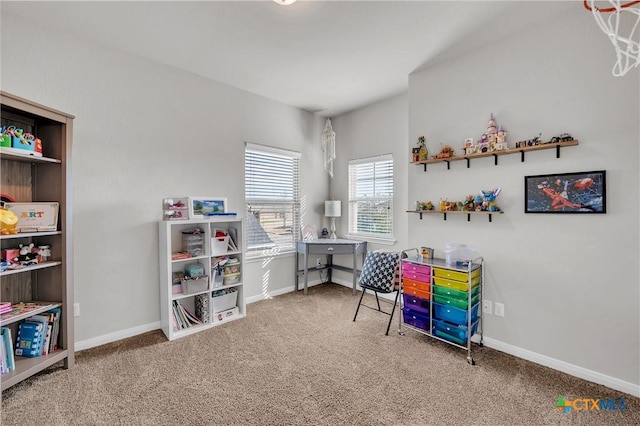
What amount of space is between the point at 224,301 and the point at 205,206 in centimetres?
105

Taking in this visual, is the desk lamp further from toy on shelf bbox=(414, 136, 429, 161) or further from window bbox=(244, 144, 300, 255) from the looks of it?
toy on shelf bbox=(414, 136, 429, 161)

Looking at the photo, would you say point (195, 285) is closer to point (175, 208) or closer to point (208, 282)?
point (208, 282)

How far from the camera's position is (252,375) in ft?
7.15

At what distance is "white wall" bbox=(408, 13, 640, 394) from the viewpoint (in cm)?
200

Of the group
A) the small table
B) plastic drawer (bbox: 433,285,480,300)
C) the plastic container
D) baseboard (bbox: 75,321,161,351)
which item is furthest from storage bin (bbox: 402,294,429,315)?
baseboard (bbox: 75,321,161,351)

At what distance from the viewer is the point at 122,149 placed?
9.05 ft

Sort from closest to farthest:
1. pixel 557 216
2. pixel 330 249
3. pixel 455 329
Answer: pixel 557 216, pixel 455 329, pixel 330 249

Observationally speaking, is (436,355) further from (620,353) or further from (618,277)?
(618,277)

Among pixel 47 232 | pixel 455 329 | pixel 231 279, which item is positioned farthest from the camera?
pixel 231 279

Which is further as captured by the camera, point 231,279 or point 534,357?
point 231,279

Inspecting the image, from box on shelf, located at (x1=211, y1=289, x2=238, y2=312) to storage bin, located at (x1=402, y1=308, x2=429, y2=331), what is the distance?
5.96ft

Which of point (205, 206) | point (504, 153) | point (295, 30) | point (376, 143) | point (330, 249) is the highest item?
point (295, 30)

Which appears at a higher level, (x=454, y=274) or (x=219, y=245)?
(x=219, y=245)

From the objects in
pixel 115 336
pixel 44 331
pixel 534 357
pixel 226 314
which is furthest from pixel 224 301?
pixel 534 357
